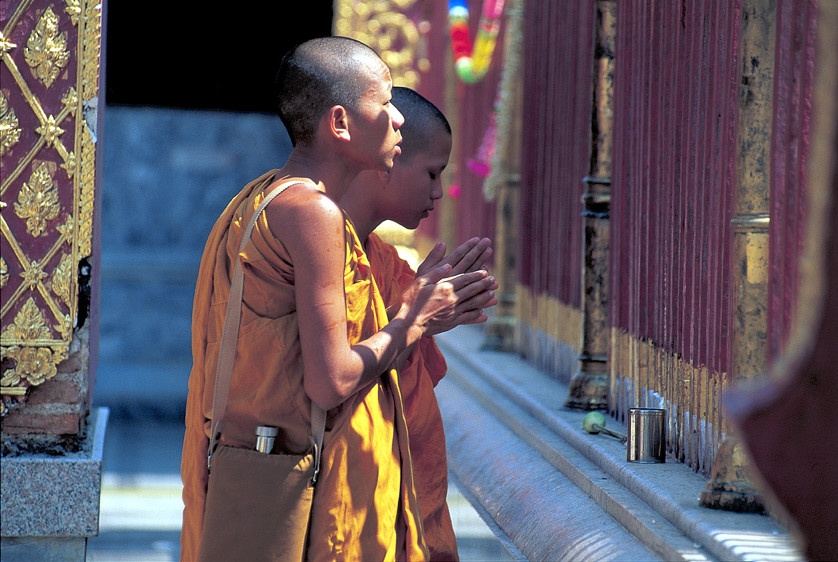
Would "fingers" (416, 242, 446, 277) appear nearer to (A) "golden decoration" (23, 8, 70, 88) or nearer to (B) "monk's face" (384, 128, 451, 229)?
(B) "monk's face" (384, 128, 451, 229)

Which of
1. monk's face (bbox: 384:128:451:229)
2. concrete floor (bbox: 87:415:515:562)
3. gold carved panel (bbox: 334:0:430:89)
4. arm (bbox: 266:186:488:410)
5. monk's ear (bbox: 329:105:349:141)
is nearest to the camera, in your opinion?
arm (bbox: 266:186:488:410)

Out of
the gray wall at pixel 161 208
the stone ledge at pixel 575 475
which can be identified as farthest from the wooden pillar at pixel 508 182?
the gray wall at pixel 161 208

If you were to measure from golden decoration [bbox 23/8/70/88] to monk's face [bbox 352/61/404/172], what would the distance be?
152cm

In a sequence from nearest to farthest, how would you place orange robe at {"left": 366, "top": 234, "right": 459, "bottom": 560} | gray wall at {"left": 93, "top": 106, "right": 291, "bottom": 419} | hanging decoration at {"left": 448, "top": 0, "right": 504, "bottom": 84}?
orange robe at {"left": 366, "top": 234, "right": 459, "bottom": 560}
hanging decoration at {"left": 448, "top": 0, "right": 504, "bottom": 84}
gray wall at {"left": 93, "top": 106, "right": 291, "bottom": 419}

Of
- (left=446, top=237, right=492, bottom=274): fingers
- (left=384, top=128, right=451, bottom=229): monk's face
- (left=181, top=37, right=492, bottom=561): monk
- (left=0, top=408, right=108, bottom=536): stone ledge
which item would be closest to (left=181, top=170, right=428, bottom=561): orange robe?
(left=181, top=37, right=492, bottom=561): monk

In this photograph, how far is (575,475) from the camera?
2969mm

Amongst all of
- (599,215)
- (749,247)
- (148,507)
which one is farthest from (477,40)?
(749,247)

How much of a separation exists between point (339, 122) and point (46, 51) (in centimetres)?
156

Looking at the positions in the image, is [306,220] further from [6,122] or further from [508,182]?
[508,182]

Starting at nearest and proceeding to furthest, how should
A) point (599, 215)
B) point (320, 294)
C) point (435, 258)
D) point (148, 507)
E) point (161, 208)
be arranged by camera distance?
point (320, 294) → point (435, 258) → point (599, 215) → point (148, 507) → point (161, 208)

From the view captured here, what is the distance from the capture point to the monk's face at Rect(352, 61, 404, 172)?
206cm

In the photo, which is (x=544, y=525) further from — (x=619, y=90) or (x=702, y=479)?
(x=619, y=90)

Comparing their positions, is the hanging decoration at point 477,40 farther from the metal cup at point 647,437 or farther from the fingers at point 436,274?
the fingers at point 436,274

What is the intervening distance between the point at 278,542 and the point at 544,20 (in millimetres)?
3303
